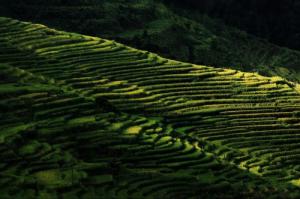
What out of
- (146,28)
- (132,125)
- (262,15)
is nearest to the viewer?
(132,125)

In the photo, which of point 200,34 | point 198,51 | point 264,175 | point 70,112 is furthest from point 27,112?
point 200,34

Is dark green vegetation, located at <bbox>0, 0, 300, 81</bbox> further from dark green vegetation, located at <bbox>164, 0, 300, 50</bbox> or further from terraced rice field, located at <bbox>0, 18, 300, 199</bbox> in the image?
terraced rice field, located at <bbox>0, 18, 300, 199</bbox>

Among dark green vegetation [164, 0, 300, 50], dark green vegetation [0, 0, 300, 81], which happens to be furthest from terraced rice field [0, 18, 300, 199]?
dark green vegetation [164, 0, 300, 50]

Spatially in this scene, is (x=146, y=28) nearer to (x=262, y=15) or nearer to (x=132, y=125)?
(x=262, y=15)

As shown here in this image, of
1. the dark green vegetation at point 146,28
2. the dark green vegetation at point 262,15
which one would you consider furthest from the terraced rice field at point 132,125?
the dark green vegetation at point 262,15

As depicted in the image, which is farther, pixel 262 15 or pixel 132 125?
pixel 262 15

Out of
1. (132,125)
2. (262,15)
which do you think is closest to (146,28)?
(262,15)
